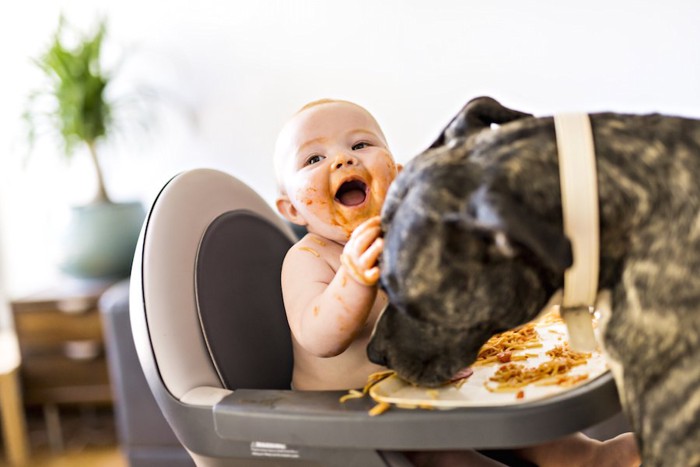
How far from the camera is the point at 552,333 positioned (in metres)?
1.14

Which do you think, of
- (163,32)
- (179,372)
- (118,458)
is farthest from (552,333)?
(163,32)

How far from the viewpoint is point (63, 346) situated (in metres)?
2.85

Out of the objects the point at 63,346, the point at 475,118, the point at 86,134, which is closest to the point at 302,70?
the point at 86,134

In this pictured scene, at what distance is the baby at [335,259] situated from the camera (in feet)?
3.31

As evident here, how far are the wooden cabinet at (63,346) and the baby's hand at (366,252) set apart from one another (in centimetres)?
210

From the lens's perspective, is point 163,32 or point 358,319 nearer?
point 358,319

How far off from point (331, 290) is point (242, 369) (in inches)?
9.6

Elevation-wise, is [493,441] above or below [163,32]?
below

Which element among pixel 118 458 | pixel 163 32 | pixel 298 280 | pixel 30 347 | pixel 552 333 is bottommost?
pixel 118 458

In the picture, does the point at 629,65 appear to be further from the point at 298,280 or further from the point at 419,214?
the point at 419,214

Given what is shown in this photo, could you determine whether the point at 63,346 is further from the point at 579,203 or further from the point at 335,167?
the point at 579,203

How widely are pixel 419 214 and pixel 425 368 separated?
0.22 meters

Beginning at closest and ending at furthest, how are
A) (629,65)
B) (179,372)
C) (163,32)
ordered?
(179,372) < (629,65) < (163,32)

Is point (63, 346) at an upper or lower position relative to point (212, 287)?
lower
